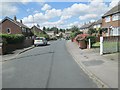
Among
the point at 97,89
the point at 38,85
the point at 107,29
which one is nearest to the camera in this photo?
the point at 97,89

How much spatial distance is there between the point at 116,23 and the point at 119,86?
1584 inches

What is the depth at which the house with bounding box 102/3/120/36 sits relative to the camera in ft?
153

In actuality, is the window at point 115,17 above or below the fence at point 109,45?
above

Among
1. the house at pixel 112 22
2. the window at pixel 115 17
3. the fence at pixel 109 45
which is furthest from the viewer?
the house at pixel 112 22

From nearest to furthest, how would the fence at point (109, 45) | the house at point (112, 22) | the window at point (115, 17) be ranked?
the fence at point (109, 45) → the window at point (115, 17) → the house at point (112, 22)

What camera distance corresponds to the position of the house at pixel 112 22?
46588 millimetres

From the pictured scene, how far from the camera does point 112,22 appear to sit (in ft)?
161

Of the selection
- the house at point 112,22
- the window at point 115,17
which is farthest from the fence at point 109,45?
the window at point 115,17

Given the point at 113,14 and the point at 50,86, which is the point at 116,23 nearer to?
the point at 113,14

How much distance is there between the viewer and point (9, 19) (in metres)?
67.6

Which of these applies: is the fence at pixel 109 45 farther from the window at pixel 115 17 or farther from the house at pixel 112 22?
the window at pixel 115 17

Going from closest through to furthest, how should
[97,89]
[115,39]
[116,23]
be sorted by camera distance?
[97,89]
[115,39]
[116,23]

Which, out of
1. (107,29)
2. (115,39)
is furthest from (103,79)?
(107,29)

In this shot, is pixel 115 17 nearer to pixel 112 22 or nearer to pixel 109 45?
pixel 112 22
